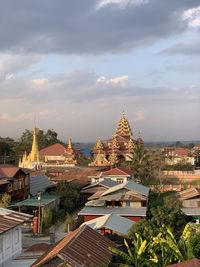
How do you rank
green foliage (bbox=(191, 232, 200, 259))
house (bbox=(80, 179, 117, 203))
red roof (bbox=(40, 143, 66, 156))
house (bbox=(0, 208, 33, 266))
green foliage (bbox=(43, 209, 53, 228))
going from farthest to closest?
red roof (bbox=(40, 143, 66, 156)) < house (bbox=(80, 179, 117, 203)) < green foliage (bbox=(43, 209, 53, 228)) < house (bbox=(0, 208, 33, 266)) < green foliage (bbox=(191, 232, 200, 259))

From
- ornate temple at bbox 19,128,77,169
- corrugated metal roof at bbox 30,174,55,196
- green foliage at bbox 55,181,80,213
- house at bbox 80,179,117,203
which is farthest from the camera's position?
ornate temple at bbox 19,128,77,169

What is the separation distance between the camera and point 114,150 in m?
71.4

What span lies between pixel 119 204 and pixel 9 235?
15.3m

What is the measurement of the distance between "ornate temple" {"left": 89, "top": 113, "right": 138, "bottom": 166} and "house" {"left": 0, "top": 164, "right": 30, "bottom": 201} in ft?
84.8

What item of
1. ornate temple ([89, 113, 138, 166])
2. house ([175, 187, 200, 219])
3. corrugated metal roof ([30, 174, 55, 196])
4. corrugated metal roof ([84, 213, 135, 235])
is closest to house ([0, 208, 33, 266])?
corrugated metal roof ([84, 213, 135, 235])

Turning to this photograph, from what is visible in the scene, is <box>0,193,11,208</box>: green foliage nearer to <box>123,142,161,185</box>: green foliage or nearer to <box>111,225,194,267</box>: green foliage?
<box>111,225,194,267</box>: green foliage

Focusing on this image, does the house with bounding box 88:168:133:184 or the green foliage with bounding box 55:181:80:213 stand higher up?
the house with bounding box 88:168:133:184

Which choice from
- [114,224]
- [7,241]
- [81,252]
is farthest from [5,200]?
[81,252]

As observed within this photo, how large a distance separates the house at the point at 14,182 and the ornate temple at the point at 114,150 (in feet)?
84.8

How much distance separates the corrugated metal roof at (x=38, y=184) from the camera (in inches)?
1736

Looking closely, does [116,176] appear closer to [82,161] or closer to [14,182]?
[14,182]

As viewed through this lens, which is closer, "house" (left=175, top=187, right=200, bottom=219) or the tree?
"house" (left=175, top=187, right=200, bottom=219)

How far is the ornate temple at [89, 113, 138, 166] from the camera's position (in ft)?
223

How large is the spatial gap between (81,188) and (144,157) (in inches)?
554
